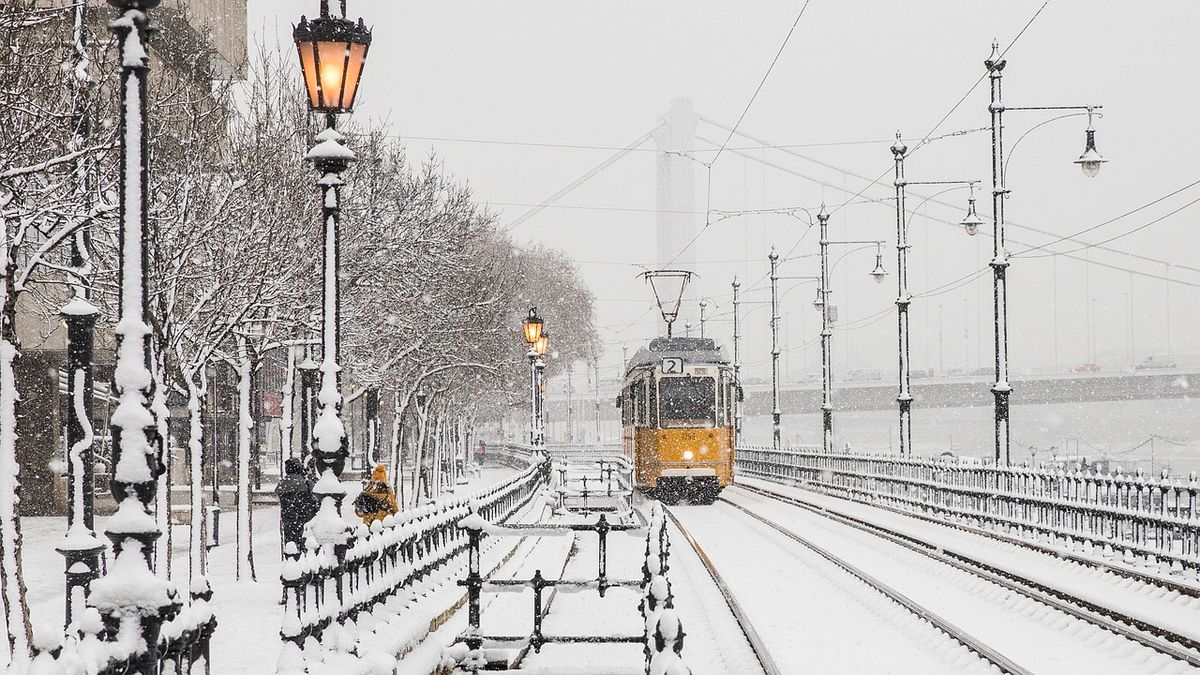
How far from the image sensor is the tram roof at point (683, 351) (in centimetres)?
3156

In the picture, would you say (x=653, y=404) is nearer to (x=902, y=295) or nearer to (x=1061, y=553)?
(x=902, y=295)

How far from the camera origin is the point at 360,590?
29.1 ft

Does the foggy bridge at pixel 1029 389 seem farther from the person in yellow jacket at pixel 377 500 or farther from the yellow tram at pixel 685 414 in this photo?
the person in yellow jacket at pixel 377 500

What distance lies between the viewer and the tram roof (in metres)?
31.6

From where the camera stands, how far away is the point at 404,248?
27641mm

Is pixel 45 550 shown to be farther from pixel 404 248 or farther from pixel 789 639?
pixel 789 639

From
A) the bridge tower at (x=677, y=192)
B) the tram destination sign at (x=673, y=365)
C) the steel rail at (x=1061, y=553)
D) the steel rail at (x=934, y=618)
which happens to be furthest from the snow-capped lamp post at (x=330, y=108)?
the bridge tower at (x=677, y=192)

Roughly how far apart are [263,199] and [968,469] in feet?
49.6

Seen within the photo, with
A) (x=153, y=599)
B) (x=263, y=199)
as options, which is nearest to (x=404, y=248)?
(x=263, y=199)

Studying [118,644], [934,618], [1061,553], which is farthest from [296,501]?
[1061,553]

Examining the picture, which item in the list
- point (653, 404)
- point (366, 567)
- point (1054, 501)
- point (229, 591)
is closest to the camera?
point (366, 567)

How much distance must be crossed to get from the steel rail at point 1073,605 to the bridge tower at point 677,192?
316 feet

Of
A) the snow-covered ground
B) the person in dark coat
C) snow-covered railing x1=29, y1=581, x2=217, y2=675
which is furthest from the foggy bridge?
snow-covered railing x1=29, y1=581, x2=217, y2=675

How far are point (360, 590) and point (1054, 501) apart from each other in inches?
617
